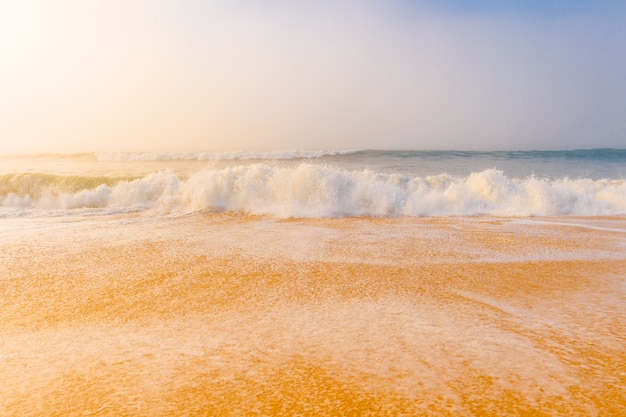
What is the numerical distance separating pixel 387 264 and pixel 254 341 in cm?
223

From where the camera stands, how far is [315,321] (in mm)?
2979

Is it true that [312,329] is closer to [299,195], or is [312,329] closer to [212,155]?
[299,195]

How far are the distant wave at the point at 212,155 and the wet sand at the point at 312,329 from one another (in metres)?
22.7

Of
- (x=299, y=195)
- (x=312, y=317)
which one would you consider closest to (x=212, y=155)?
(x=299, y=195)

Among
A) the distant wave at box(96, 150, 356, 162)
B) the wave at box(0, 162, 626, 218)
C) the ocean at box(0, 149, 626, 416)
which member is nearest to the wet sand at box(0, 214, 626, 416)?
the ocean at box(0, 149, 626, 416)

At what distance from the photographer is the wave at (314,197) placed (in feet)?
30.2

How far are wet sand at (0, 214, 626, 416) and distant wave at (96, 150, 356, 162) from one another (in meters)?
22.7

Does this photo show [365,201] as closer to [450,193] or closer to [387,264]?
[450,193]

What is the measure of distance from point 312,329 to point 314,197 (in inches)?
257

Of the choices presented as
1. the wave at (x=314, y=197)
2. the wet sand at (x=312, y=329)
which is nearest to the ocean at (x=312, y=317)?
the wet sand at (x=312, y=329)

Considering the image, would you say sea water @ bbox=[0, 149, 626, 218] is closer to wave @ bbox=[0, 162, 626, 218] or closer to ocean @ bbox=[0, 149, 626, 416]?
wave @ bbox=[0, 162, 626, 218]

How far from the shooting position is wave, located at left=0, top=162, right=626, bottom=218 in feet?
30.2

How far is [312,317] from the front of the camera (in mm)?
3061

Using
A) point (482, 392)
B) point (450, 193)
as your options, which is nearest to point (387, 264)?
point (482, 392)
